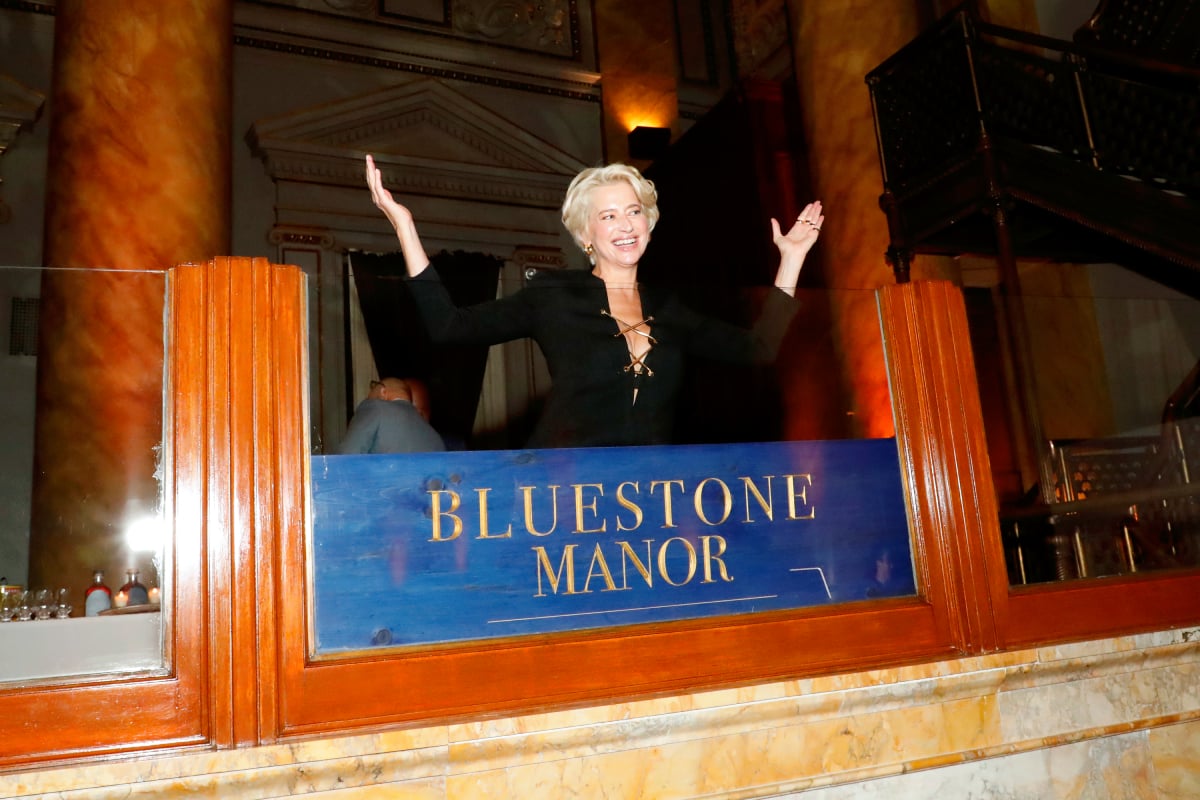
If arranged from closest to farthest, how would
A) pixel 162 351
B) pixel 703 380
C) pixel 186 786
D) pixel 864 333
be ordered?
pixel 186 786
pixel 162 351
pixel 703 380
pixel 864 333

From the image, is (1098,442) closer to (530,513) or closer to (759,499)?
(759,499)

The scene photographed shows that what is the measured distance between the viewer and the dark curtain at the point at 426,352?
1686 mm

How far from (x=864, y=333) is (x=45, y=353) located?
5.42 feet

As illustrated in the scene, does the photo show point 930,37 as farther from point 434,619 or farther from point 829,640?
point 434,619

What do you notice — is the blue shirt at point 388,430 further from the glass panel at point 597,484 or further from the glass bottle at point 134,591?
the glass bottle at point 134,591

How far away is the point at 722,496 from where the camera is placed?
6.23ft

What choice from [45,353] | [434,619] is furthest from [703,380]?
[45,353]

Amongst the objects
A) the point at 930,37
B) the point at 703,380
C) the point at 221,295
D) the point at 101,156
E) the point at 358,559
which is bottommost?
the point at 358,559

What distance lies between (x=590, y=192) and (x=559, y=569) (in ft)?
3.26

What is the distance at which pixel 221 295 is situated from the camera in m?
1.64

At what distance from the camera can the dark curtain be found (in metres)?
1.69

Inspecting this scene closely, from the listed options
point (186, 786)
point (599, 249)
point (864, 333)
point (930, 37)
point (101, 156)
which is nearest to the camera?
point (186, 786)

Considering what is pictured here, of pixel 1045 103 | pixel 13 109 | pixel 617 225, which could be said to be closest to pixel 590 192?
pixel 617 225

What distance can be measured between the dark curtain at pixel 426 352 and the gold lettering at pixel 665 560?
42cm
